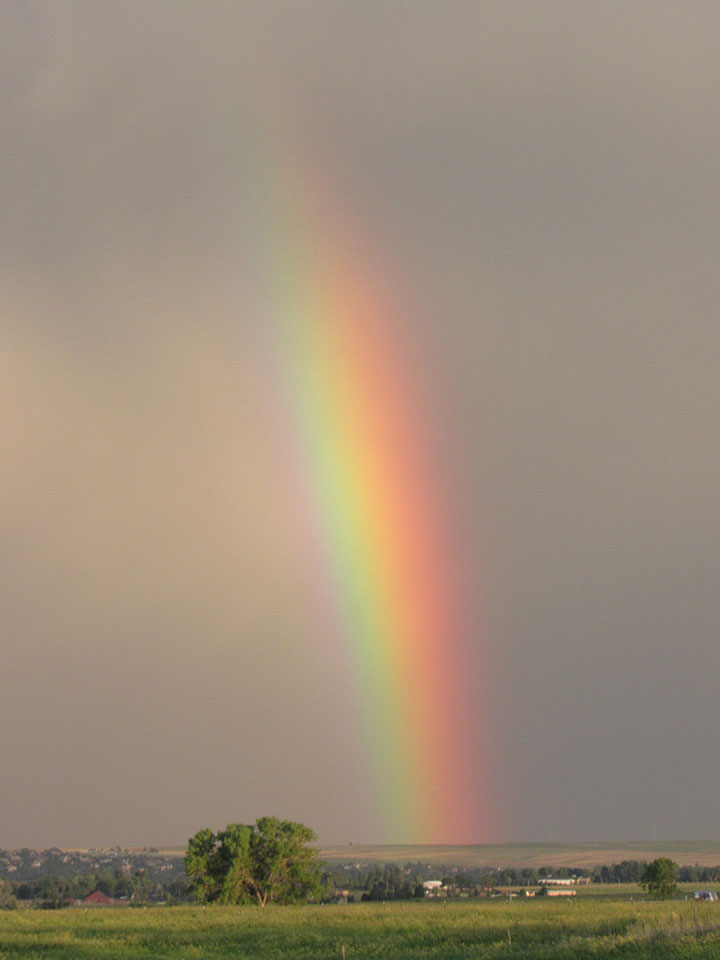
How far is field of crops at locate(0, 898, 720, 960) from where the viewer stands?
38.4 metres

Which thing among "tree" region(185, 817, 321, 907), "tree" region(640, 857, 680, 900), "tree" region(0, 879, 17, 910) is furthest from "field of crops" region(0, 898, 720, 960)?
"tree" region(0, 879, 17, 910)

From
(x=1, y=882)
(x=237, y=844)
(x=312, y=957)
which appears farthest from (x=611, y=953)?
(x=1, y=882)

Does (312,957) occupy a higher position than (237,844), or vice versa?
(237,844)

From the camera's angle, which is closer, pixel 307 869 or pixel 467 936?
pixel 467 936

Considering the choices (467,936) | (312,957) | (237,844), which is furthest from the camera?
(237,844)

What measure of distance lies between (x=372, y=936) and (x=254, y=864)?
52717 mm

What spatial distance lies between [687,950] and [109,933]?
43.9 metres

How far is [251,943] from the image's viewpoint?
56.9 metres

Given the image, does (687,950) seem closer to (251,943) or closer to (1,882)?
(251,943)

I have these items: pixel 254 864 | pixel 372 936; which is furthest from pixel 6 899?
pixel 372 936

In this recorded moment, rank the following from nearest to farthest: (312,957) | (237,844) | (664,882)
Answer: (312,957)
(237,844)
(664,882)

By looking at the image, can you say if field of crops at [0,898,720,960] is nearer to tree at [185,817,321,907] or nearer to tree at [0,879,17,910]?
tree at [185,817,321,907]

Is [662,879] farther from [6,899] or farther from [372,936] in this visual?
[6,899]

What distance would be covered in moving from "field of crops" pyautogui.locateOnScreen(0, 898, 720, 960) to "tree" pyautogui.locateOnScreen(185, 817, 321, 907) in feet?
83.7
